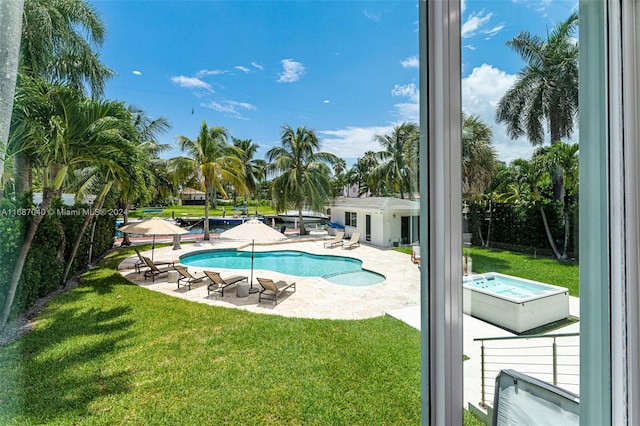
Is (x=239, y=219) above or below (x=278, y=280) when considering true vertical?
above

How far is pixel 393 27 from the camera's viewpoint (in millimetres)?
1705

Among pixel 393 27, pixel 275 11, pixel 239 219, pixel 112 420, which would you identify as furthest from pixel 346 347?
pixel 275 11

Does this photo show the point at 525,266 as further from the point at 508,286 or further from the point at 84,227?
the point at 84,227

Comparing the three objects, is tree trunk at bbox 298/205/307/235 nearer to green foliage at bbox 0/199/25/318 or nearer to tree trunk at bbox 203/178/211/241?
tree trunk at bbox 203/178/211/241

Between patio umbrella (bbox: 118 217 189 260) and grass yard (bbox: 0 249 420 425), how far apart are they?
0.22 meters

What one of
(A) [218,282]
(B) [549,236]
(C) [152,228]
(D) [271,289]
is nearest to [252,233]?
(A) [218,282]

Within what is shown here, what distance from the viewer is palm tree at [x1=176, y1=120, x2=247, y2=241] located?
2.23 meters

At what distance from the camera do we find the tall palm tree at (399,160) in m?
1.19

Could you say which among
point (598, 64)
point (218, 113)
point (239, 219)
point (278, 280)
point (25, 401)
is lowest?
point (278, 280)

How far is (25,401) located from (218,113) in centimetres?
266

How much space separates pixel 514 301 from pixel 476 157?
591 mm

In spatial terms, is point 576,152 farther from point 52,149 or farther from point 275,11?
point 275,11

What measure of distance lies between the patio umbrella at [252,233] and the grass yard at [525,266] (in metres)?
2.71

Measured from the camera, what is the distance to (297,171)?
4453 mm
